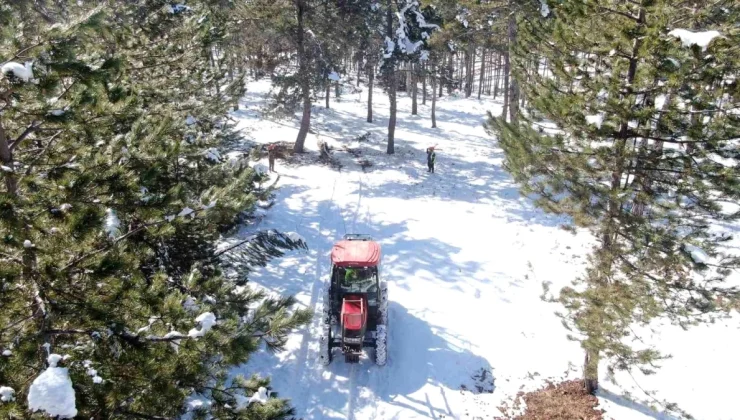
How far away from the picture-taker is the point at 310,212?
59.7 feet

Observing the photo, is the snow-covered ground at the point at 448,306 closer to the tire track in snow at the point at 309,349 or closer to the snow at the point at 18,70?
the tire track in snow at the point at 309,349

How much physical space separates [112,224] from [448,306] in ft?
32.5

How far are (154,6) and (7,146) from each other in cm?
1163

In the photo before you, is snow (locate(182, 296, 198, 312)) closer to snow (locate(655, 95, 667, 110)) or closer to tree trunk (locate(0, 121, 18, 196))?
tree trunk (locate(0, 121, 18, 196))

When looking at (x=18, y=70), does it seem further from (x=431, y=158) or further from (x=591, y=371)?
(x=431, y=158)

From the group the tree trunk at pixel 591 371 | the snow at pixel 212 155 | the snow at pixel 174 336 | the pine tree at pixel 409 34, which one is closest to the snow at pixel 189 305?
the snow at pixel 174 336

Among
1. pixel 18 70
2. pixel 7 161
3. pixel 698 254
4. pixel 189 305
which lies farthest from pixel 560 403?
pixel 18 70

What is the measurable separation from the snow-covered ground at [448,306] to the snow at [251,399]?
16.0 feet

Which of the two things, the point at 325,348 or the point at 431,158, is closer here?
the point at 325,348

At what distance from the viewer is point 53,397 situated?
9.58 feet

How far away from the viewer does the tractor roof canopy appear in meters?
10.6

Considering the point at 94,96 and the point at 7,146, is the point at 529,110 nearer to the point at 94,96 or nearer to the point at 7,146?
the point at 94,96

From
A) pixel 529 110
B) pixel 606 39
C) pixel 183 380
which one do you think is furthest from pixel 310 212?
pixel 183 380

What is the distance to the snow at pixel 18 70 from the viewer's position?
320 centimetres
